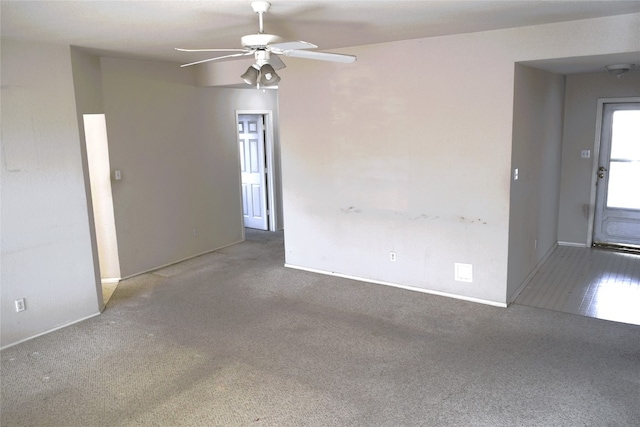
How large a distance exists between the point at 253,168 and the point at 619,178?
528 cm

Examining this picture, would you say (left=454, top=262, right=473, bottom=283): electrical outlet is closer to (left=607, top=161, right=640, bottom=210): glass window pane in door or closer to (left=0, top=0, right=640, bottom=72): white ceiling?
(left=0, top=0, right=640, bottom=72): white ceiling

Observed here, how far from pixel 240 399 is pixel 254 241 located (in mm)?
4241

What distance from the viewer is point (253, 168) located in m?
7.83

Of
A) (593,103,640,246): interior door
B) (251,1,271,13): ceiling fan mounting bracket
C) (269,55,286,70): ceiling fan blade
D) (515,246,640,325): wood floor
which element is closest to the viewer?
(251,1,271,13): ceiling fan mounting bracket

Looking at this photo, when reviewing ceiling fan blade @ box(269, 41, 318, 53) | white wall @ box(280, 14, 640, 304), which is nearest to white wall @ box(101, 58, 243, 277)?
white wall @ box(280, 14, 640, 304)

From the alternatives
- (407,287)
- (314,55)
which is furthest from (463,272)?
(314,55)

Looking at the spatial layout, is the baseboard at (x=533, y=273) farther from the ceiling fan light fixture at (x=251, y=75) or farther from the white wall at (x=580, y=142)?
the ceiling fan light fixture at (x=251, y=75)

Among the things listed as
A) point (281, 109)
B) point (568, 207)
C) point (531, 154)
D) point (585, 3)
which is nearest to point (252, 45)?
point (585, 3)

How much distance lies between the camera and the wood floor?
4.36 metres

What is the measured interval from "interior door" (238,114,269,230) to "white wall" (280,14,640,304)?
217 centimetres

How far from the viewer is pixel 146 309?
15.2ft

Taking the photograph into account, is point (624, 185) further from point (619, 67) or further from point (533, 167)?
point (619, 67)

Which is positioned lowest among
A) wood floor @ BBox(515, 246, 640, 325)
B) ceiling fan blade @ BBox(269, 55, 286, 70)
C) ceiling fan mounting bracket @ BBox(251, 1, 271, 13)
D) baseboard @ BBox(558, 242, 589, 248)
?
wood floor @ BBox(515, 246, 640, 325)

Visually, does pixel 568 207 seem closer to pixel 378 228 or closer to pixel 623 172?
pixel 623 172
